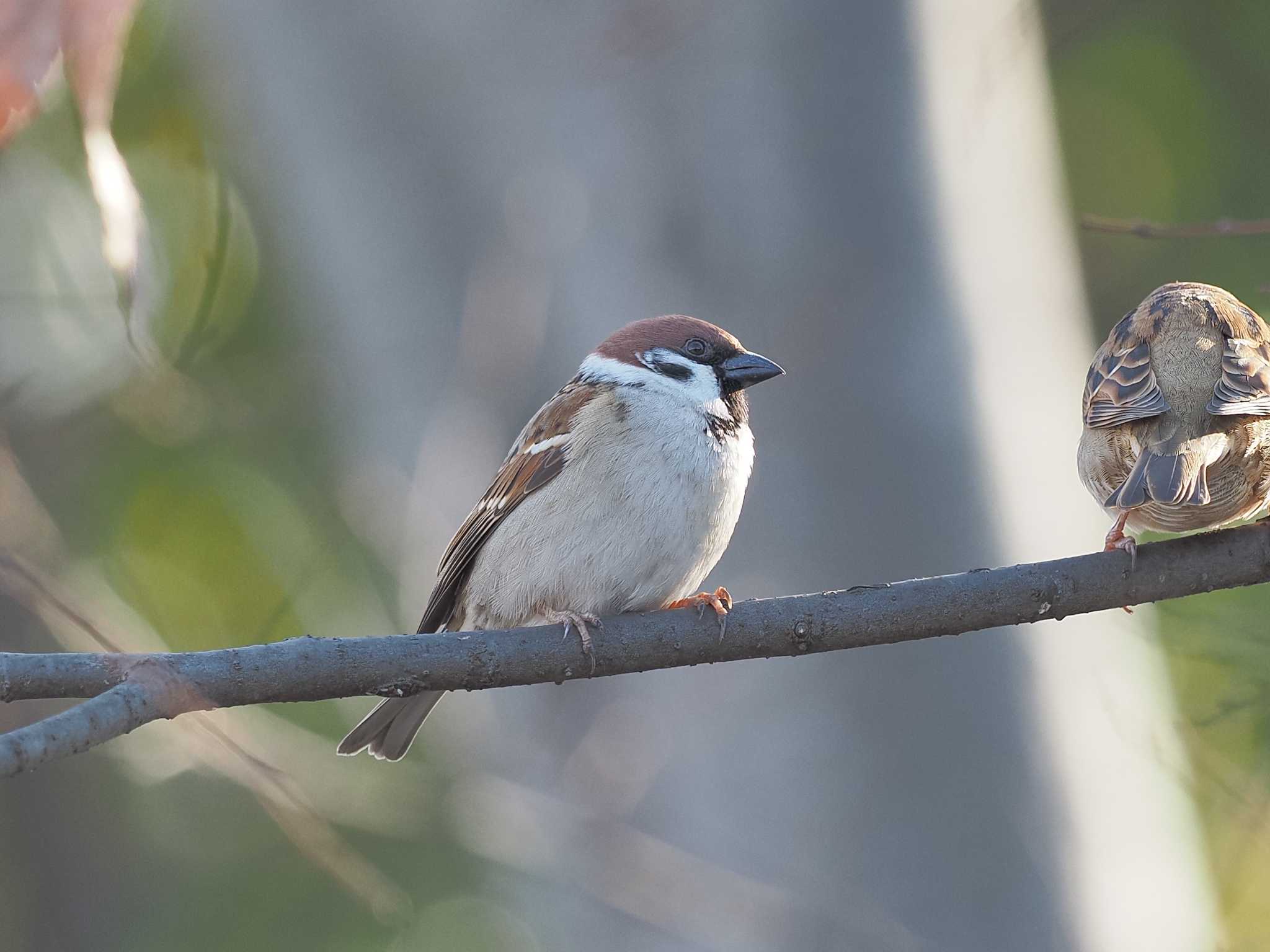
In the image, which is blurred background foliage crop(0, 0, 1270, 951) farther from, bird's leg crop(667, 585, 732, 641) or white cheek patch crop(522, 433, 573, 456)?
bird's leg crop(667, 585, 732, 641)

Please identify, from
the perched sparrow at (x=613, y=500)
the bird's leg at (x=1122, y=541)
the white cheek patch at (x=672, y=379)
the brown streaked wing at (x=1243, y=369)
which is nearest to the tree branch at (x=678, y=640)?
the bird's leg at (x=1122, y=541)

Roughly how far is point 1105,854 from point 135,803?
7385 millimetres

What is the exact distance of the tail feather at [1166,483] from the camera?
7.63 feet

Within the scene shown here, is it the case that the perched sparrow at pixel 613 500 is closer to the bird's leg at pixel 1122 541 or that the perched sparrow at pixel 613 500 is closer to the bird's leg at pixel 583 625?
the bird's leg at pixel 583 625

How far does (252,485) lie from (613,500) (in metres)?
6.44

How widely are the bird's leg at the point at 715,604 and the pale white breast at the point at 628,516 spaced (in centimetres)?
4

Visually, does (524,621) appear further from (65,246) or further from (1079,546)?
(65,246)

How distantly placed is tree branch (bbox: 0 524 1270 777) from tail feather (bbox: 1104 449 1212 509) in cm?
11

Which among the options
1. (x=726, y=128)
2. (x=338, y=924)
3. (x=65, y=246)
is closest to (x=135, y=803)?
(x=338, y=924)

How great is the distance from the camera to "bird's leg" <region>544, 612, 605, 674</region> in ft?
7.77

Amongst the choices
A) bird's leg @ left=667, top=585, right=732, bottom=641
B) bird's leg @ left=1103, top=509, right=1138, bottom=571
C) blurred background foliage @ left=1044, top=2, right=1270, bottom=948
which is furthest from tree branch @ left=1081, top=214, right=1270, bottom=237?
blurred background foliage @ left=1044, top=2, right=1270, bottom=948

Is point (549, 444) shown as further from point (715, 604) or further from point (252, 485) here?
point (252, 485)

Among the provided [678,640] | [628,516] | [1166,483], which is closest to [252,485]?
[628,516]

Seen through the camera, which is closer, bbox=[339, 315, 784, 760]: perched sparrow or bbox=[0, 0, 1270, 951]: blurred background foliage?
bbox=[339, 315, 784, 760]: perched sparrow
